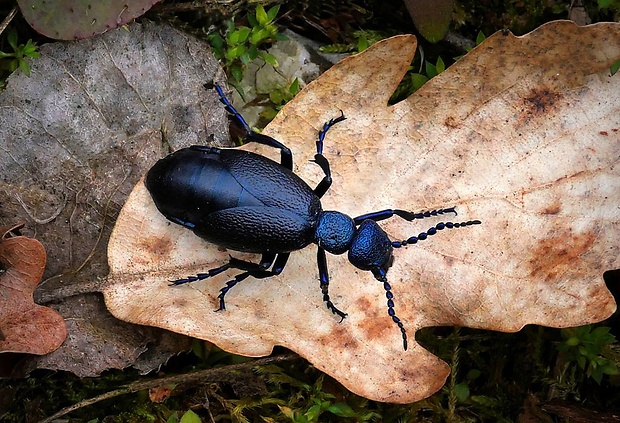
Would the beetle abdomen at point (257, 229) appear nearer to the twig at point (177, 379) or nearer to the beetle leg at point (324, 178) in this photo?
the beetle leg at point (324, 178)

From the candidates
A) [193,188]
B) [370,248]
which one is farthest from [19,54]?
[370,248]

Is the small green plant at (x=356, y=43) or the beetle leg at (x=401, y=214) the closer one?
the beetle leg at (x=401, y=214)

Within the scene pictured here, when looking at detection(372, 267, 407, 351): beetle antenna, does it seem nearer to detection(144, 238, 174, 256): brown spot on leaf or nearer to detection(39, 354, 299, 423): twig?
detection(39, 354, 299, 423): twig

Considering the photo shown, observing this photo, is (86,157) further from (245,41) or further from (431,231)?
(431,231)

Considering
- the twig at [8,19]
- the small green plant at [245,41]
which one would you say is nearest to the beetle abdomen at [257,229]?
the small green plant at [245,41]

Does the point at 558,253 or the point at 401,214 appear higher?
the point at 401,214

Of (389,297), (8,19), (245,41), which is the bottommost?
(389,297)

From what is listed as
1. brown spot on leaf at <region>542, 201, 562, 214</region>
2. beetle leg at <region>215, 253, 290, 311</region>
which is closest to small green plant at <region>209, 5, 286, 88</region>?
beetle leg at <region>215, 253, 290, 311</region>
